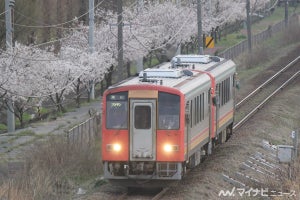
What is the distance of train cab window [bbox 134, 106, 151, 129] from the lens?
2030 centimetres

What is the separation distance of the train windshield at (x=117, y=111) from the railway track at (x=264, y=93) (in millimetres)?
11929

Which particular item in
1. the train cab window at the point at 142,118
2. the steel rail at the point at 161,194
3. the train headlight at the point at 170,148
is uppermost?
the train cab window at the point at 142,118

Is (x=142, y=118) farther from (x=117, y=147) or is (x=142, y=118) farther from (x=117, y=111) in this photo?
(x=117, y=147)

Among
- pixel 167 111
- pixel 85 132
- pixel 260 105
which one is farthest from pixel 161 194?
pixel 260 105

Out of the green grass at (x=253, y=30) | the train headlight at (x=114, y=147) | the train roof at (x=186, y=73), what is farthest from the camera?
the green grass at (x=253, y=30)

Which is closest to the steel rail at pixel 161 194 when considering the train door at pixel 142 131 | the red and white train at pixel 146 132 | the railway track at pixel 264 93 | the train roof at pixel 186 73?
the red and white train at pixel 146 132

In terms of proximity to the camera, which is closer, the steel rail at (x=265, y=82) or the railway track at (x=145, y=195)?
the railway track at (x=145, y=195)

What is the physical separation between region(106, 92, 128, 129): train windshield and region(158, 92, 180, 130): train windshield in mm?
781

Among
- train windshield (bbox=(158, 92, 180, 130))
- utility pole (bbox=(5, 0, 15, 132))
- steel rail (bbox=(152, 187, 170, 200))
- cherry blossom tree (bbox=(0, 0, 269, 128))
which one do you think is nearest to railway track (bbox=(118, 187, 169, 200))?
steel rail (bbox=(152, 187, 170, 200))

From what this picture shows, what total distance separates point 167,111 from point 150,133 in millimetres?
636

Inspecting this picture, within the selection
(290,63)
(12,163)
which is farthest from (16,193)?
(290,63)

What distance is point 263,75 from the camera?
50.4 metres

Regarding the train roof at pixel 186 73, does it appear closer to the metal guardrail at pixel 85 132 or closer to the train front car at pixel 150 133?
the train front car at pixel 150 133

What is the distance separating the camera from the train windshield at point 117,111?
20.4m
